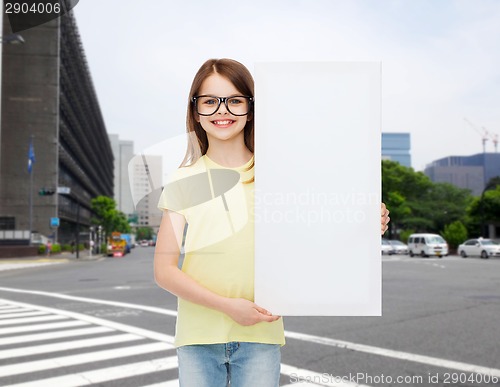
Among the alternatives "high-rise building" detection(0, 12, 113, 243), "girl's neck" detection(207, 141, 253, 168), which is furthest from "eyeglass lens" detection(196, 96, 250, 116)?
"high-rise building" detection(0, 12, 113, 243)

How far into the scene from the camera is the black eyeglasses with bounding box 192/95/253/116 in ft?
6.23

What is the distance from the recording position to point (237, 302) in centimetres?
177

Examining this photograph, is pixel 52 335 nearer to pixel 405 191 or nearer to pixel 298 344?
pixel 298 344

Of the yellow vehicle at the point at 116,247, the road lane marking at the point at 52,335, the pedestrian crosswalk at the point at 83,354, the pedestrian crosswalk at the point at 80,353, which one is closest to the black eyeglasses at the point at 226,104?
the pedestrian crosswalk at the point at 83,354

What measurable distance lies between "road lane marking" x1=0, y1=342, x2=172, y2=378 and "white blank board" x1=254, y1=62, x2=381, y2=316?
614 centimetres

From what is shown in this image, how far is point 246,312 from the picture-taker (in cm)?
174

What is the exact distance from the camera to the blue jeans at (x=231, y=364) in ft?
6.51

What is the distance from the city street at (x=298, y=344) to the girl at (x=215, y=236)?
1.52 feet

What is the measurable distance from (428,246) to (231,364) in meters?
42.6

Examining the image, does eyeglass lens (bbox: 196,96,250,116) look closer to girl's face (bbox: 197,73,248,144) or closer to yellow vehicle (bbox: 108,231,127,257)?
girl's face (bbox: 197,73,248,144)

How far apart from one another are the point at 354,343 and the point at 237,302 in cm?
666

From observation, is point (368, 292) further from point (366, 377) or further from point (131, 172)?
point (366, 377)

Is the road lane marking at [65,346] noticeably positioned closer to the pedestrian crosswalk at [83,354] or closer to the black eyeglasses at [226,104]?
the pedestrian crosswalk at [83,354]

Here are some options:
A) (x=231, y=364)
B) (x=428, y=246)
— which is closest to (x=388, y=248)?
(x=428, y=246)
